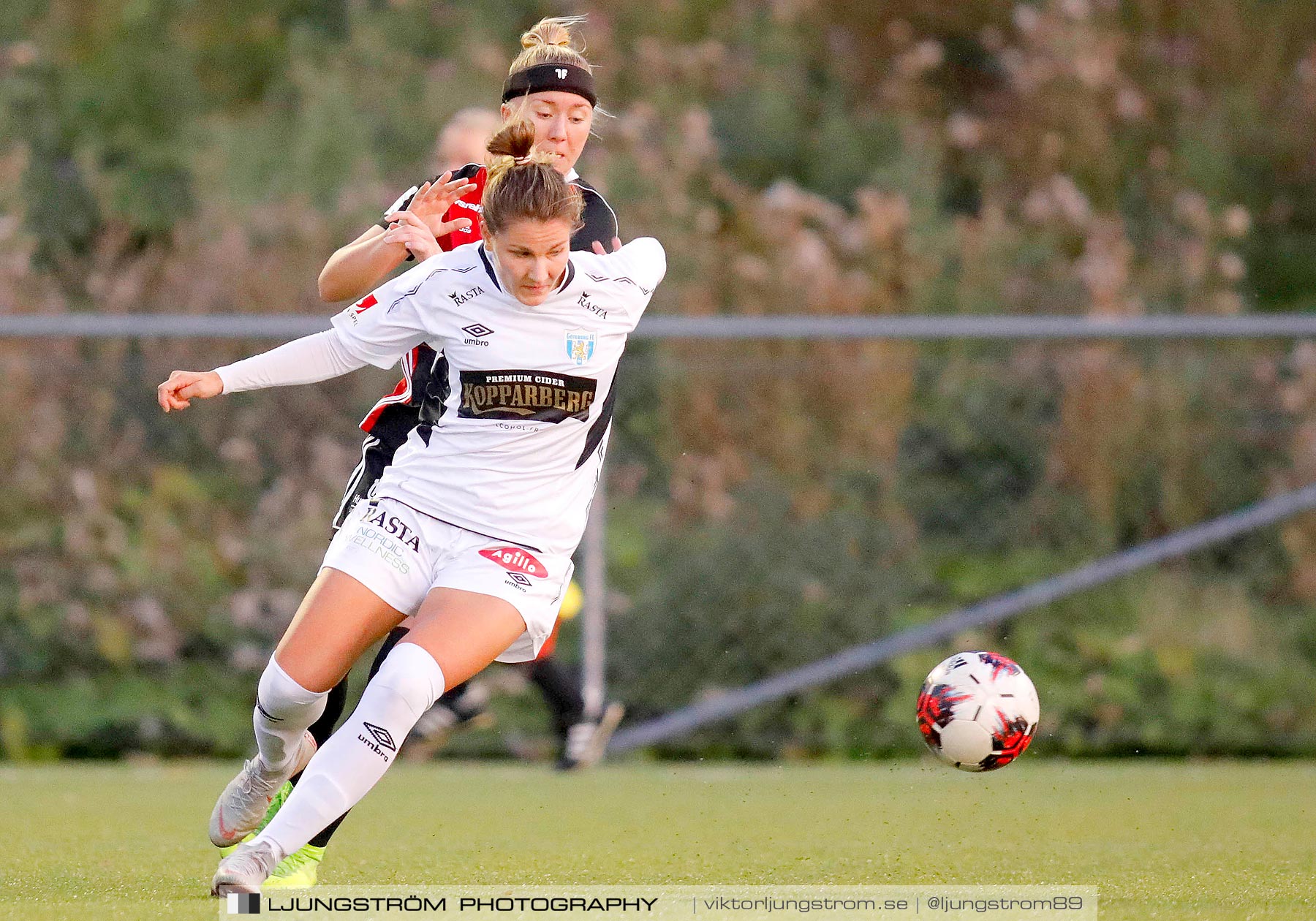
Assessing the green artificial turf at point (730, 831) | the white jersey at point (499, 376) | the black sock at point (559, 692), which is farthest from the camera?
the black sock at point (559, 692)

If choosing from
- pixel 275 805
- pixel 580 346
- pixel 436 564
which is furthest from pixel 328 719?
pixel 580 346

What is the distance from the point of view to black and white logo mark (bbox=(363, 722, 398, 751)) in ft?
12.4

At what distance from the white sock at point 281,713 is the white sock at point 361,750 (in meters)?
0.20

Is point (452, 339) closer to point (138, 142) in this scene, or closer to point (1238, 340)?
point (1238, 340)

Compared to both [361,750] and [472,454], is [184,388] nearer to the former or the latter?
[472,454]

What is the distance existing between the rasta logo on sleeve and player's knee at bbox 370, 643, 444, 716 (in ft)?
1.99

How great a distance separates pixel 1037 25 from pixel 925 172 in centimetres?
148

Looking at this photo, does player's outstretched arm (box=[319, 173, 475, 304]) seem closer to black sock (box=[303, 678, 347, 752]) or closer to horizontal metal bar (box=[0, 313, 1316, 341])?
black sock (box=[303, 678, 347, 752])

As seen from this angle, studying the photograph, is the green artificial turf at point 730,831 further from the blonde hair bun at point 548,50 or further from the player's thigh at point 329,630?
the blonde hair bun at point 548,50

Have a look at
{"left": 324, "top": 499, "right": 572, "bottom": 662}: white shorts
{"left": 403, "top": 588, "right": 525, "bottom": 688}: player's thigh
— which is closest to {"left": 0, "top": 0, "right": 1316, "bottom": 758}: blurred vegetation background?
{"left": 324, "top": 499, "right": 572, "bottom": 662}: white shorts

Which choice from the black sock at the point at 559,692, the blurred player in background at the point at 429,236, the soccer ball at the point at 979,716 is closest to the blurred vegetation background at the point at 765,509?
the black sock at the point at 559,692

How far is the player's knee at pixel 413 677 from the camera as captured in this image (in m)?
3.78

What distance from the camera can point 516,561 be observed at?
4.07m

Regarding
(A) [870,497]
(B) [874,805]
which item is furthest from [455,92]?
(B) [874,805]
